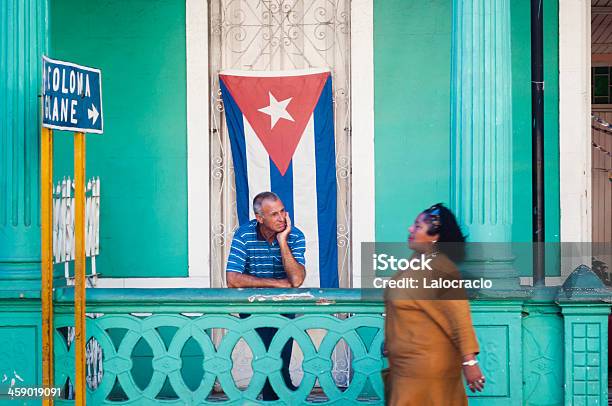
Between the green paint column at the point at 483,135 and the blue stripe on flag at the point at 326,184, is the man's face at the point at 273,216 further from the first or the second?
the blue stripe on flag at the point at 326,184

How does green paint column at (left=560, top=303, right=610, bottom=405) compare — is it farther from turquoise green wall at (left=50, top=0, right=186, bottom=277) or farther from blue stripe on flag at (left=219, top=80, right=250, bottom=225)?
turquoise green wall at (left=50, top=0, right=186, bottom=277)

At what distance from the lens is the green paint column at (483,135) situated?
7.20 metres

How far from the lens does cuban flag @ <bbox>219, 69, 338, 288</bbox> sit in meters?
9.52

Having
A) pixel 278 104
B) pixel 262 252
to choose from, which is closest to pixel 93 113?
pixel 262 252

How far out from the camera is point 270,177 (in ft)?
31.2

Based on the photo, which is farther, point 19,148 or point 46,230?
point 19,148

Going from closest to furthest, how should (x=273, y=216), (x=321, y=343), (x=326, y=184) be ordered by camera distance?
(x=321, y=343), (x=273, y=216), (x=326, y=184)

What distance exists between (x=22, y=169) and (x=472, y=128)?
3.39 meters

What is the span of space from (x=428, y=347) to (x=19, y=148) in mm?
3493

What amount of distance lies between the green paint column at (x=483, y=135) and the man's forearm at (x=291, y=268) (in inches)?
53.7

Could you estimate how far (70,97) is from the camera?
6.59 metres

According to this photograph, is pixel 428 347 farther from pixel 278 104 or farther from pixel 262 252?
pixel 278 104

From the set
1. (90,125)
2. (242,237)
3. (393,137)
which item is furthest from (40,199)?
(393,137)

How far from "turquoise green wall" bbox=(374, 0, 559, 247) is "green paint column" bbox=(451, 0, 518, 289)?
2293 mm
